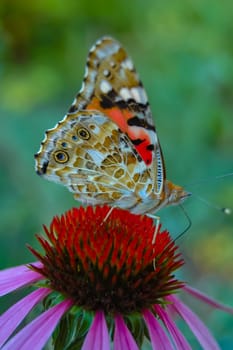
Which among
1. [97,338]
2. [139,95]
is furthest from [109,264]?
[139,95]

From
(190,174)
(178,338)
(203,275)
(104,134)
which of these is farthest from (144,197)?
(203,275)

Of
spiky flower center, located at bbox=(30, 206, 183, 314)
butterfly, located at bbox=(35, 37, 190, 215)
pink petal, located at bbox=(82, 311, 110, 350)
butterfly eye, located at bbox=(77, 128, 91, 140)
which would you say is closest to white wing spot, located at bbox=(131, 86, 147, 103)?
butterfly, located at bbox=(35, 37, 190, 215)

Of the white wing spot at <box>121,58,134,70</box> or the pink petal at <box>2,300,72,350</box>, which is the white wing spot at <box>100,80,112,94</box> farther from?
the pink petal at <box>2,300,72,350</box>

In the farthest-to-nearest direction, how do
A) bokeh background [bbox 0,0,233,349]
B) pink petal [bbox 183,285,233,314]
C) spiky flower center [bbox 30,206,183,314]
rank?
bokeh background [bbox 0,0,233,349], pink petal [bbox 183,285,233,314], spiky flower center [bbox 30,206,183,314]

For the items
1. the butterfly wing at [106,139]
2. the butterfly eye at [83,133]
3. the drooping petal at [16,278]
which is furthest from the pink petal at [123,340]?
the butterfly eye at [83,133]

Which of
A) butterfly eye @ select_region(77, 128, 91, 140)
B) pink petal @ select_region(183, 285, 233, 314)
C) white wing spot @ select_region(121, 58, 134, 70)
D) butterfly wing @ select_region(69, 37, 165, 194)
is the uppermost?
white wing spot @ select_region(121, 58, 134, 70)

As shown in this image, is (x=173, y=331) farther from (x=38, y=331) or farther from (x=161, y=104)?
(x=161, y=104)

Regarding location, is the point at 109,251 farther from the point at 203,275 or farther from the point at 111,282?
the point at 203,275
